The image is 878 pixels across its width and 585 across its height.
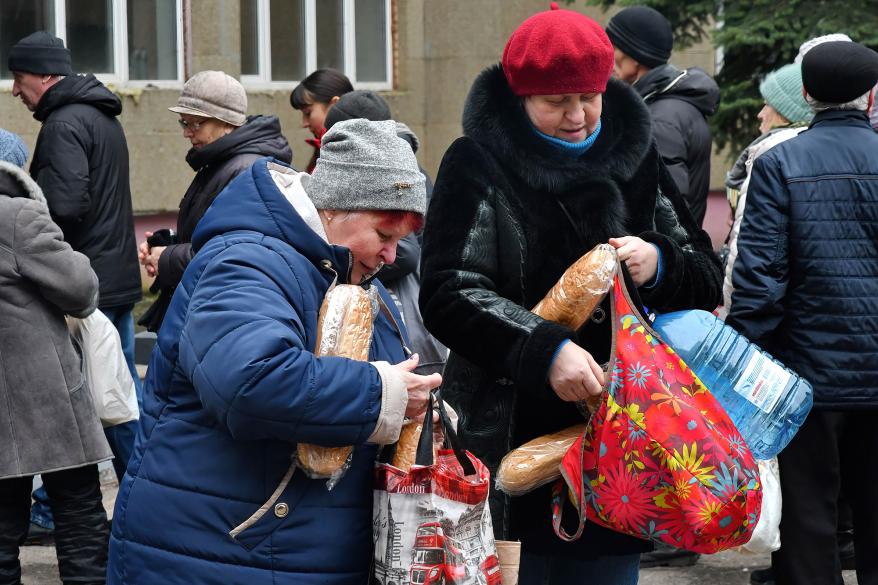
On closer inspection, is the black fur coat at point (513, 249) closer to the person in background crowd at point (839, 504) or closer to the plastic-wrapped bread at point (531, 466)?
the plastic-wrapped bread at point (531, 466)

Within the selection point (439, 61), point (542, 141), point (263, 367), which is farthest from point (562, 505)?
point (439, 61)

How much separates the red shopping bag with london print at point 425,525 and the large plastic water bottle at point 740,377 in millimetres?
801

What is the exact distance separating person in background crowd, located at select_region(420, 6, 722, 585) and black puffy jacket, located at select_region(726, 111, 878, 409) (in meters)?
1.24

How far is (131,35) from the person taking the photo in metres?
11.1

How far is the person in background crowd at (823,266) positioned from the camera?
457cm

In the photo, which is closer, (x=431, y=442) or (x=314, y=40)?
(x=431, y=442)

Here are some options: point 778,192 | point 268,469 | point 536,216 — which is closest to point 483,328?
point 536,216

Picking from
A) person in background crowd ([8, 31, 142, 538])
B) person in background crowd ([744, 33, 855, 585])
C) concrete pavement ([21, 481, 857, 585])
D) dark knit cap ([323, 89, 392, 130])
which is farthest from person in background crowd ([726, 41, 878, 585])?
person in background crowd ([8, 31, 142, 538])

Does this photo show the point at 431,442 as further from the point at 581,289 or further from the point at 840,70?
the point at 840,70

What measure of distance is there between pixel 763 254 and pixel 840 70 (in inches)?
26.5

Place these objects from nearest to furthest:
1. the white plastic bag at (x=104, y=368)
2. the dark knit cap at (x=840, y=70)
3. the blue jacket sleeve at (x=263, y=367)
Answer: the blue jacket sleeve at (x=263, y=367), the dark knit cap at (x=840, y=70), the white plastic bag at (x=104, y=368)

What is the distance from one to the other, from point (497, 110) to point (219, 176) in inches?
97.0

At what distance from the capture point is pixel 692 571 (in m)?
5.75

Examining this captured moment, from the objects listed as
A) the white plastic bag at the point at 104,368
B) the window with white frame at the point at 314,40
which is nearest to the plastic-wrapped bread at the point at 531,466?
the white plastic bag at the point at 104,368
